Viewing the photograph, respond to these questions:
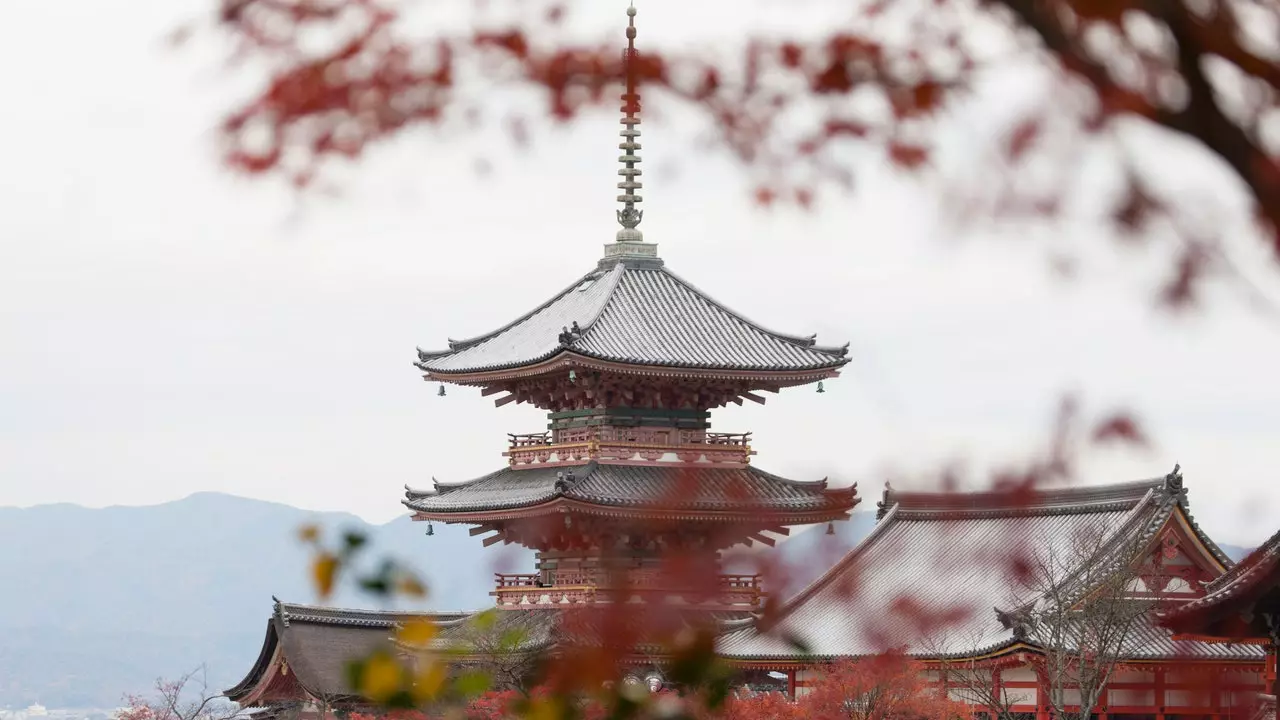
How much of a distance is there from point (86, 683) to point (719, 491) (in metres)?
149

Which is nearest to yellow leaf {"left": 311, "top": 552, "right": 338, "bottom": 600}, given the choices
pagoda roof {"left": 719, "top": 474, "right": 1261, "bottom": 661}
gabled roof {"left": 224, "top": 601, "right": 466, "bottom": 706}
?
pagoda roof {"left": 719, "top": 474, "right": 1261, "bottom": 661}

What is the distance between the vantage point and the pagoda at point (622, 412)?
25.5m

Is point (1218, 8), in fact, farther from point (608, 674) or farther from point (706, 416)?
point (706, 416)

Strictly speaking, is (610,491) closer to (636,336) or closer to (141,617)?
(636,336)

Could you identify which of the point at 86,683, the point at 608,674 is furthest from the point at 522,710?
the point at 86,683

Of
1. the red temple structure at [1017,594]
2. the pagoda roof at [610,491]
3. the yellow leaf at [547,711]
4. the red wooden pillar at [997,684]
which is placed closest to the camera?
the yellow leaf at [547,711]

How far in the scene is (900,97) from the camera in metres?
5.11

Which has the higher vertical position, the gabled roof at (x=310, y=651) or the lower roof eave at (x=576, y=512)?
the lower roof eave at (x=576, y=512)

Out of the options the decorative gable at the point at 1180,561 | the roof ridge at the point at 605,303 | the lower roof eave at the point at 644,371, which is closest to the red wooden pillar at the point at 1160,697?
the decorative gable at the point at 1180,561

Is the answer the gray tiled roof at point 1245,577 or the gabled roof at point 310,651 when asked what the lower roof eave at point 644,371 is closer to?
the gabled roof at point 310,651

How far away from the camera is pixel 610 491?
2545 centimetres

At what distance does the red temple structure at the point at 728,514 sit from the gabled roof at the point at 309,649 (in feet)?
17.1

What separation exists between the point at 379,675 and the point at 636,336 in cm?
2254

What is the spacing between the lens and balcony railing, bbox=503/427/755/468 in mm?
25984
